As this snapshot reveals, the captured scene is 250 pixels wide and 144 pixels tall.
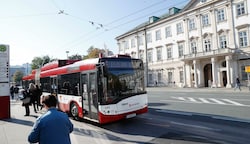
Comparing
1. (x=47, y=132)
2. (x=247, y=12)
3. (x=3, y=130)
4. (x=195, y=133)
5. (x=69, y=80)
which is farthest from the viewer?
(x=247, y=12)

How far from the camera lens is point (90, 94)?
8336 mm

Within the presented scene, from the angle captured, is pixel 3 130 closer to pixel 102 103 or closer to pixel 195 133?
pixel 102 103

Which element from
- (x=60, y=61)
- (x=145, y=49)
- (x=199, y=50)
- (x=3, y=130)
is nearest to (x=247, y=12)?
(x=199, y=50)

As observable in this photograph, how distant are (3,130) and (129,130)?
16.7ft

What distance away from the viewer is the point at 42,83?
1426cm

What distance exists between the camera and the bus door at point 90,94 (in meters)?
8.05

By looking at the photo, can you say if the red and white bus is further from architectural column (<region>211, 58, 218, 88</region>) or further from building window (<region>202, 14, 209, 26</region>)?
building window (<region>202, 14, 209, 26</region>)

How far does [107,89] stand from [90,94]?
3.32ft

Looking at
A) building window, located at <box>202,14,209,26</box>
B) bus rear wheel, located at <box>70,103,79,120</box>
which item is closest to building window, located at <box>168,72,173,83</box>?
building window, located at <box>202,14,209,26</box>

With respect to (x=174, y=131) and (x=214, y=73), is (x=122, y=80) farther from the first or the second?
(x=214, y=73)

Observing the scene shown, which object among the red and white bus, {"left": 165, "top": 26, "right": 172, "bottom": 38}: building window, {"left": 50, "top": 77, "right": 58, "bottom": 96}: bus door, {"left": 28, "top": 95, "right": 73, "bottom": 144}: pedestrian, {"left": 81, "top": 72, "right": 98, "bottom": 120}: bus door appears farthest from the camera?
{"left": 165, "top": 26, "right": 172, "bottom": 38}: building window

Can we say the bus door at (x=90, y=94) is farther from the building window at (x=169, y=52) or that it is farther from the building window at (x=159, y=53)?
the building window at (x=159, y=53)

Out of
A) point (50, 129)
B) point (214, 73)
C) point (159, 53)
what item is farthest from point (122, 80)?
point (159, 53)

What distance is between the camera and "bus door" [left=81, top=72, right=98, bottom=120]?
26.4 ft
